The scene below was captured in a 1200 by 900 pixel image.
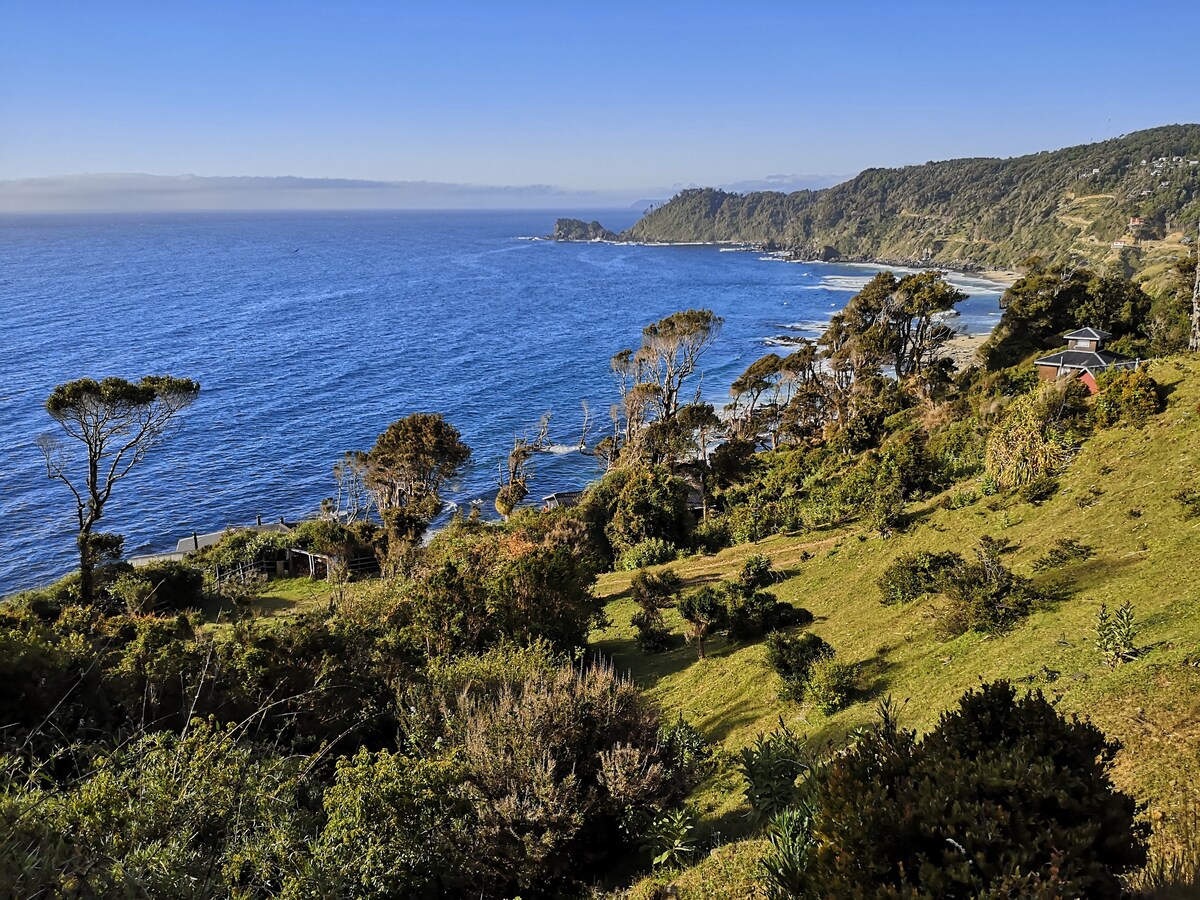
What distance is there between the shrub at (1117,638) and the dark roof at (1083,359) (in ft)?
114

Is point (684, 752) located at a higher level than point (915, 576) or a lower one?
lower

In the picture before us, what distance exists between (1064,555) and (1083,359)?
31.5m

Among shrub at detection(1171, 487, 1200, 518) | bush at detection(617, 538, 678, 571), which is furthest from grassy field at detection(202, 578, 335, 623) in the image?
shrub at detection(1171, 487, 1200, 518)

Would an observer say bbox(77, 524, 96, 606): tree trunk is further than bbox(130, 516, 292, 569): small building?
No

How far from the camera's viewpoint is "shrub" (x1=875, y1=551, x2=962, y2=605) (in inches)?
689

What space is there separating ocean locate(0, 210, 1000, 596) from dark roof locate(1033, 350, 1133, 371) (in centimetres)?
→ 3333

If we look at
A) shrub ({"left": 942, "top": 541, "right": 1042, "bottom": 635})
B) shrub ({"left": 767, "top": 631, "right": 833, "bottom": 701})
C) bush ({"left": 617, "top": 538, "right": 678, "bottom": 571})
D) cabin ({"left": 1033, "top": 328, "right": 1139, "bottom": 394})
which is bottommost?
bush ({"left": 617, "top": 538, "right": 678, "bottom": 571})

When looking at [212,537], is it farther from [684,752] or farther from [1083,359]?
[1083,359]

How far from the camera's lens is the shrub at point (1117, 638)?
10.3 meters

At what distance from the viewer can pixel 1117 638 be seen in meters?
10.5

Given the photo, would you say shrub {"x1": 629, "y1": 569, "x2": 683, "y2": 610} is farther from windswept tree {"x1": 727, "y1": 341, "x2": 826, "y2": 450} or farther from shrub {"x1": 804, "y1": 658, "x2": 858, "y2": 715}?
windswept tree {"x1": 727, "y1": 341, "x2": 826, "y2": 450}

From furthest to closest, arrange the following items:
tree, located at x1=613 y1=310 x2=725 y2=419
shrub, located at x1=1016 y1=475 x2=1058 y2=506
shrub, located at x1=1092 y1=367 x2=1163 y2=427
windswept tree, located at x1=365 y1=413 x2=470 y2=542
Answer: tree, located at x1=613 y1=310 x2=725 y2=419 < windswept tree, located at x1=365 y1=413 x2=470 y2=542 < shrub, located at x1=1092 y1=367 x2=1163 y2=427 < shrub, located at x1=1016 y1=475 x2=1058 y2=506

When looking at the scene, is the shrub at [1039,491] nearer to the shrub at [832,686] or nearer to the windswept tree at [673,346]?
the shrub at [832,686]

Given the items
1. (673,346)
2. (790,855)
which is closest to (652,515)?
(673,346)
